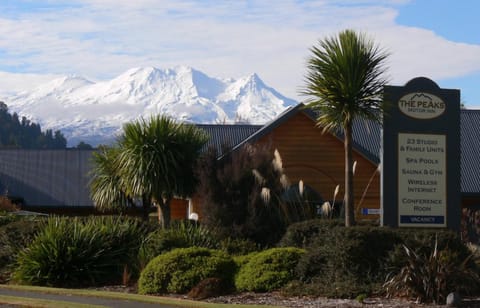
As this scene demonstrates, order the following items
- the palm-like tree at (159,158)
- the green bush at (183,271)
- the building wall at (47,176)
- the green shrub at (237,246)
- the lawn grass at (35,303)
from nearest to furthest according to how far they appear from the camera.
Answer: the lawn grass at (35,303)
the green bush at (183,271)
the green shrub at (237,246)
the palm-like tree at (159,158)
the building wall at (47,176)

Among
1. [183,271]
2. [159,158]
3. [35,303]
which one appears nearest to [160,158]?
[159,158]

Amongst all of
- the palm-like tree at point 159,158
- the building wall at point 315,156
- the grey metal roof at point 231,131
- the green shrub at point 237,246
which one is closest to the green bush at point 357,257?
the green shrub at point 237,246

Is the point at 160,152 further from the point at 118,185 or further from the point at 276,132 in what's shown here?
the point at 276,132

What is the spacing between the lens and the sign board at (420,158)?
794 inches

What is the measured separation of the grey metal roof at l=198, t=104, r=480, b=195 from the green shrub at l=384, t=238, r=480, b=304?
2491 cm

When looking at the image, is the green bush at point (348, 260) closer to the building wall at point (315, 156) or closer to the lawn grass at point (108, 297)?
the lawn grass at point (108, 297)

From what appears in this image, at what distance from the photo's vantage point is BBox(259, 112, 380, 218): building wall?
1636 inches

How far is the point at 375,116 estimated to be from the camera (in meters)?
20.8

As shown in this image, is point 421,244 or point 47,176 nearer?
point 421,244

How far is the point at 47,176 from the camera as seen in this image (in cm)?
5706

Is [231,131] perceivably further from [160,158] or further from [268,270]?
[268,270]

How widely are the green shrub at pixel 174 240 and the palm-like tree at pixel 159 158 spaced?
23.4ft

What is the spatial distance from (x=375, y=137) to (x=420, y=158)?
2742 cm

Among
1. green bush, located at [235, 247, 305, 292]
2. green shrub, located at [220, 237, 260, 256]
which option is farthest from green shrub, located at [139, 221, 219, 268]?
green bush, located at [235, 247, 305, 292]
